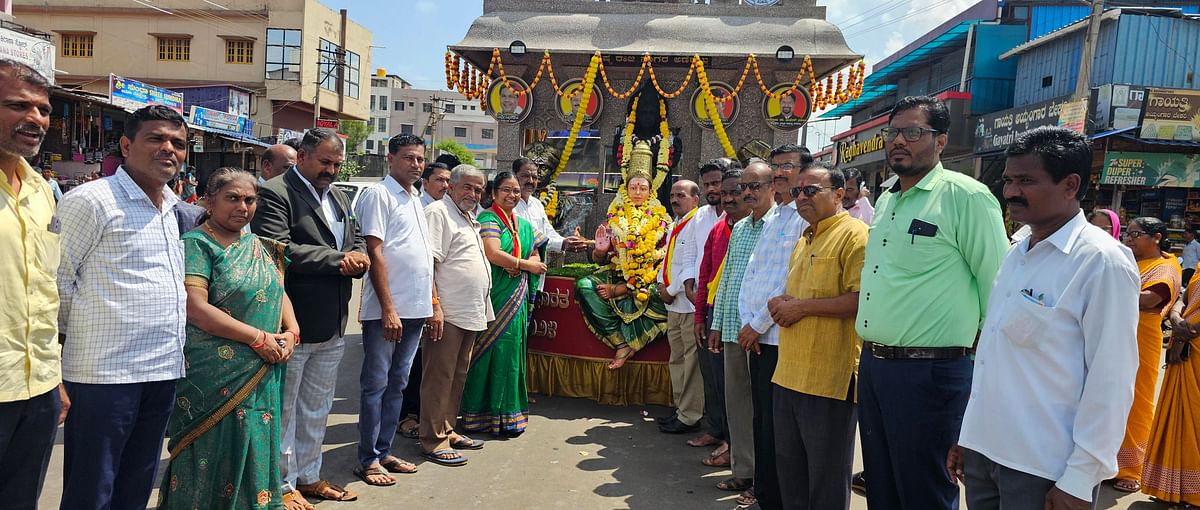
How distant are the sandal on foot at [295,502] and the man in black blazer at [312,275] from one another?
64 mm

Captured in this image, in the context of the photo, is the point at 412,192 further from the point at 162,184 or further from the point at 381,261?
the point at 162,184

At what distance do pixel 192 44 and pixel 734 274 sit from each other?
106 feet

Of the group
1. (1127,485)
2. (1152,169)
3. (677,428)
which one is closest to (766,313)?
(677,428)

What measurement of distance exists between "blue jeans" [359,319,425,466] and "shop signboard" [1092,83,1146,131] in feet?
50.1

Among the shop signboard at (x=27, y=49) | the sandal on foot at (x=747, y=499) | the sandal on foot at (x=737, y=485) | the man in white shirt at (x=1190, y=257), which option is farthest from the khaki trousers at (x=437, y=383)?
the man in white shirt at (x=1190, y=257)

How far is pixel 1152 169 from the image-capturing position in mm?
13953

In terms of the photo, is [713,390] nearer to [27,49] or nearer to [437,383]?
[437,383]

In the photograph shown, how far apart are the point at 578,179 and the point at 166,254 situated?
6851 millimetres

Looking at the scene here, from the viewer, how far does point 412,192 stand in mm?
4691

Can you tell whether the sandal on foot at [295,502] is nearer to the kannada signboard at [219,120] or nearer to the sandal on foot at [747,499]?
the sandal on foot at [747,499]

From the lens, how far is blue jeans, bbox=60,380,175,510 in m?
2.71

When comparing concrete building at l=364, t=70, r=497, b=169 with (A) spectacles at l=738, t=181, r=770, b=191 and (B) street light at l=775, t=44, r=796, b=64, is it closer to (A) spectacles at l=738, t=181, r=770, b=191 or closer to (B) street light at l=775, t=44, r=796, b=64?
(B) street light at l=775, t=44, r=796, b=64

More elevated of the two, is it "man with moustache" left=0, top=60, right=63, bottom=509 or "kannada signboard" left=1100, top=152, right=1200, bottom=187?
"kannada signboard" left=1100, top=152, right=1200, bottom=187

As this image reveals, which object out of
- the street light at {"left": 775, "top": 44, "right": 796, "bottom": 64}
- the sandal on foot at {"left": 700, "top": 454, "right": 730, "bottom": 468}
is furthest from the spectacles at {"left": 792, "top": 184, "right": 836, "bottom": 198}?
the street light at {"left": 775, "top": 44, "right": 796, "bottom": 64}
